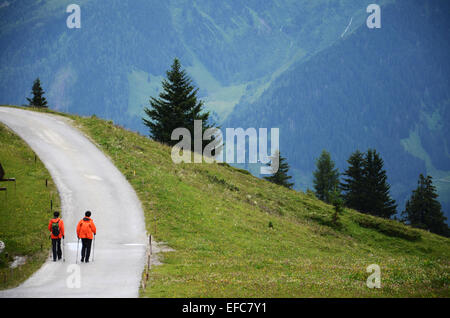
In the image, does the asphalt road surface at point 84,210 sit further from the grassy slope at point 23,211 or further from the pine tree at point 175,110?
the pine tree at point 175,110

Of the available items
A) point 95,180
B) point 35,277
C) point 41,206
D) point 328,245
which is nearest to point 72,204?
point 41,206

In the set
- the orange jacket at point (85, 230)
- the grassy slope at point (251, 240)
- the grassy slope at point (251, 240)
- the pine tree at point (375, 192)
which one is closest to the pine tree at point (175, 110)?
the grassy slope at point (251, 240)

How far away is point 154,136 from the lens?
55406mm

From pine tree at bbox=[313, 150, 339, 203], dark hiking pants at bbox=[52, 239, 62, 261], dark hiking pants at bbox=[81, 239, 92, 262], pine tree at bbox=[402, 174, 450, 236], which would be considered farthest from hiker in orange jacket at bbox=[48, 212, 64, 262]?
pine tree at bbox=[313, 150, 339, 203]

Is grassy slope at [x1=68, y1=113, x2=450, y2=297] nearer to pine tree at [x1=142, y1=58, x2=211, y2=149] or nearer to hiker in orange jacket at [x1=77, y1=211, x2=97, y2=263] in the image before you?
hiker in orange jacket at [x1=77, y1=211, x2=97, y2=263]

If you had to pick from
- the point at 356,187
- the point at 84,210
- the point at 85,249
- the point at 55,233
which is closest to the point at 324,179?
the point at 356,187

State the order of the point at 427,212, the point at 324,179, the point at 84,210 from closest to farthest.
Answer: the point at 84,210, the point at 427,212, the point at 324,179

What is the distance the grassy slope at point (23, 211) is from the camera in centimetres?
1747

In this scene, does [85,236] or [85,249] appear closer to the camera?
[85,236]

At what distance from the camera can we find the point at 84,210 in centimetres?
2436

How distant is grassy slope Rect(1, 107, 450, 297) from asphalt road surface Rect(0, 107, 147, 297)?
43.7 inches

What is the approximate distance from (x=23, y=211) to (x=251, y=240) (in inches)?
544

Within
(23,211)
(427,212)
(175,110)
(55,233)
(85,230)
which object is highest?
(175,110)

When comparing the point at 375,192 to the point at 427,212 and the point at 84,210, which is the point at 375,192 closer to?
the point at 427,212
